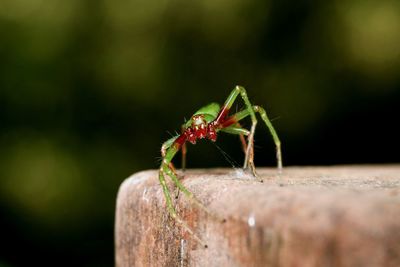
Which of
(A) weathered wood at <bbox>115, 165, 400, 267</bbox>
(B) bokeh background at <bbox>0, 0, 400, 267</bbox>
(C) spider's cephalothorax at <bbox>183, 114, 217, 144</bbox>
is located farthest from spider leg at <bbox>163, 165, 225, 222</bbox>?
(B) bokeh background at <bbox>0, 0, 400, 267</bbox>

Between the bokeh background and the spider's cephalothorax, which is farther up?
the bokeh background

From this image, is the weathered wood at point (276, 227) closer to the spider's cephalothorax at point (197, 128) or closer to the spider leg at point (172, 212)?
the spider leg at point (172, 212)

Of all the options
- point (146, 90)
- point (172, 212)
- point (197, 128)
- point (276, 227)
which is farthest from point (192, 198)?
point (146, 90)

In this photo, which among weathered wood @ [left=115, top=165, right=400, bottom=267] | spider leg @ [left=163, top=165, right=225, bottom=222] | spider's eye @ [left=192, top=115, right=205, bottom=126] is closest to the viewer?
weathered wood @ [left=115, top=165, right=400, bottom=267]

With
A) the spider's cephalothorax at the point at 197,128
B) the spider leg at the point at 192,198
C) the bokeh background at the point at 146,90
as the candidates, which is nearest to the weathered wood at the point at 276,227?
the spider leg at the point at 192,198

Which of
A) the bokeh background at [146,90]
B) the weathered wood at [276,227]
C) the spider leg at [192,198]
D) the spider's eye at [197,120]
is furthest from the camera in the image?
the bokeh background at [146,90]

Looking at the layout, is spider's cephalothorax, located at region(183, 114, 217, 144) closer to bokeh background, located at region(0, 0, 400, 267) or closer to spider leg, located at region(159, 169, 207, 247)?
spider leg, located at region(159, 169, 207, 247)
